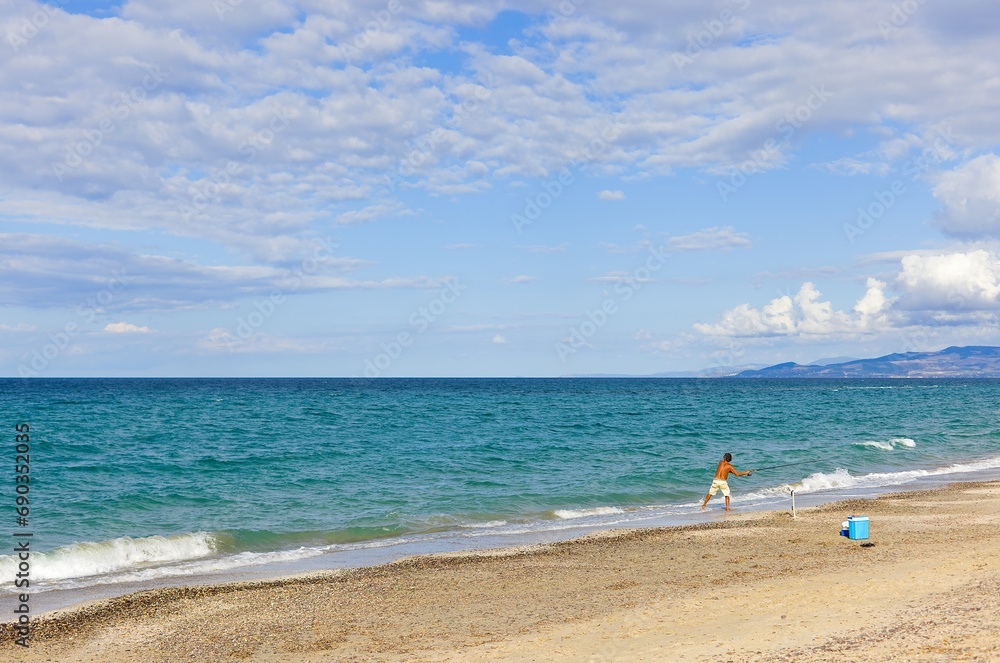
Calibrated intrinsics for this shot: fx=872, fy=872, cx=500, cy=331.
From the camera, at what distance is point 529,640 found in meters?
10.3

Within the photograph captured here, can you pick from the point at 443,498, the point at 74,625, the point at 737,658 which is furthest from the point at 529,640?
the point at 443,498

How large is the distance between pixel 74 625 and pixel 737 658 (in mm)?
8694

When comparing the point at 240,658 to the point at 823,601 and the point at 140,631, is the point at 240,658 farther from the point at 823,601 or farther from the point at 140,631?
the point at 823,601

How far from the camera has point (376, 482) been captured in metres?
27.7

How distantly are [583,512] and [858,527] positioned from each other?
8.08 metres

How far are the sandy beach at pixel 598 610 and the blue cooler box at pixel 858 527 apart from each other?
1.23ft

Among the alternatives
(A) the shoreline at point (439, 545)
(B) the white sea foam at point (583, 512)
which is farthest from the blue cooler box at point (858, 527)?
(B) the white sea foam at point (583, 512)

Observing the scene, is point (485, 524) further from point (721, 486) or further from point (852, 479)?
point (852, 479)

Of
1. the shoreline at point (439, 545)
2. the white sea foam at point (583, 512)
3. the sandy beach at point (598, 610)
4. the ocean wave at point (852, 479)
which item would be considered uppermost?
the sandy beach at point (598, 610)

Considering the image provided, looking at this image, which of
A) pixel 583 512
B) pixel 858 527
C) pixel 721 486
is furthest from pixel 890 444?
pixel 858 527

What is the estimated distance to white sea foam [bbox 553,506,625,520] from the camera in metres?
22.6

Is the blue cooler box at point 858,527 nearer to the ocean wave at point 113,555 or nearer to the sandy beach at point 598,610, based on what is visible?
the sandy beach at point 598,610

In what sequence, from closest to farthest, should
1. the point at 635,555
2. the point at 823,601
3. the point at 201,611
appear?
the point at 823,601 < the point at 201,611 < the point at 635,555

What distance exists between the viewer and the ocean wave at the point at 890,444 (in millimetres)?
39781
